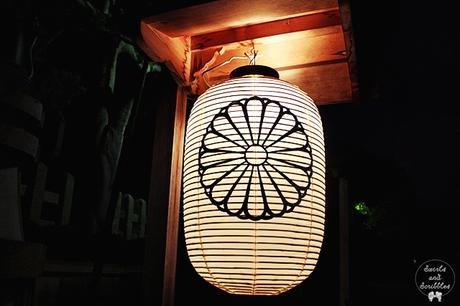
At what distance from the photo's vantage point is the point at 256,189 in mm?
2736

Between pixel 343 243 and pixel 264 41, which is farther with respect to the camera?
pixel 343 243

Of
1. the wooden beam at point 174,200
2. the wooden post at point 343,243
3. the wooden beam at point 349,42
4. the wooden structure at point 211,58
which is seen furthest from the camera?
the wooden post at point 343,243

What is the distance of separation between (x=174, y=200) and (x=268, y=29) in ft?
6.03

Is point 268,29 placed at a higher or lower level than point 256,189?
higher

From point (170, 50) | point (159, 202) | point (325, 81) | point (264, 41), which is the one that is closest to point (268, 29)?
point (264, 41)

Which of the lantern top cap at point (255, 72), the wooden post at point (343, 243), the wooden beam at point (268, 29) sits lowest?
the wooden post at point (343, 243)

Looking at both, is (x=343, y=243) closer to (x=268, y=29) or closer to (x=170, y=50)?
(x=268, y=29)

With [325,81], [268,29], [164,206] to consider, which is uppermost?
[268,29]

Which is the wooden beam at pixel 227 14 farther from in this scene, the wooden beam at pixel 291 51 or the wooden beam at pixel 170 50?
the wooden beam at pixel 291 51

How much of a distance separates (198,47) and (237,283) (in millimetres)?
2370

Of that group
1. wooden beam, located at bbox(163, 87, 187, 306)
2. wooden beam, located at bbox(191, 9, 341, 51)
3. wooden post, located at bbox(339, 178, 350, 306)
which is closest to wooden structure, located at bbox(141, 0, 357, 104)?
wooden beam, located at bbox(191, 9, 341, 51)

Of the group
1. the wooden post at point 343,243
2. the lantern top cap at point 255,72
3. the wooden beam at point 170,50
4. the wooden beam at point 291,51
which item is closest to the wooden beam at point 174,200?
the wooden beam at point 170,50

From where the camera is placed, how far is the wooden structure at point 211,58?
11.2ft

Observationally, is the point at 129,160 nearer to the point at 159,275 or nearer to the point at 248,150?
the point at 159,275
